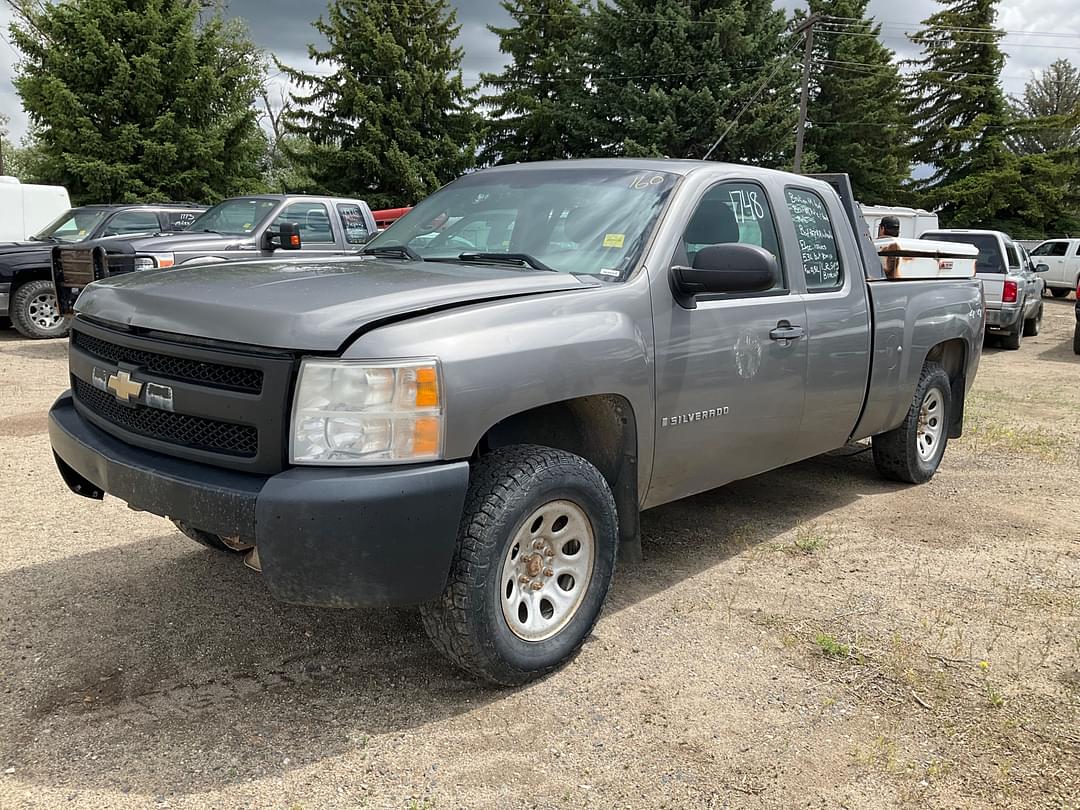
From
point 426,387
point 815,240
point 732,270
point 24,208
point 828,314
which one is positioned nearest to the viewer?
point 426,387

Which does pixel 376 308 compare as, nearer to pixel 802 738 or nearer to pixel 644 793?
pixel 644 793

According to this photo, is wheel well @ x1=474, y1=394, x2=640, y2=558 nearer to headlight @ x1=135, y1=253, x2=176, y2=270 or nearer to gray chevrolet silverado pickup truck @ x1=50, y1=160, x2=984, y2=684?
→ gray chevrolet silverado pickup truck @ x1=50, y1=160, x2=984, y2=684

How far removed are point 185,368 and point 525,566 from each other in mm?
1308

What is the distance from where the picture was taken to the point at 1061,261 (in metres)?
27.8

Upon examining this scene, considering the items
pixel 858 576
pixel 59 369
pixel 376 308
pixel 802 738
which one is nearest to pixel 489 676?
pixel 802 738

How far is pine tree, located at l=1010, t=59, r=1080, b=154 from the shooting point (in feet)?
127

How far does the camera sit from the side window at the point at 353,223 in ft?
38.7

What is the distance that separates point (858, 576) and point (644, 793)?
215 cm

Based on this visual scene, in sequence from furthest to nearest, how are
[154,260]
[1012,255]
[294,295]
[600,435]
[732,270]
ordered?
[1012,255] < [154,260] < [600,435] < [732,270] < [294,295]

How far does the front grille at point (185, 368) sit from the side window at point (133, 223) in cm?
1019

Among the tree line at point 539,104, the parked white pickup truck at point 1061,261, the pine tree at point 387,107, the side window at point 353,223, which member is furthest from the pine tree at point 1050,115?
the side window at point 353,223

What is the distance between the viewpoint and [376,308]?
2.89 meters

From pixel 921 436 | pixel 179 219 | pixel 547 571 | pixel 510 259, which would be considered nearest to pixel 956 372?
pixel 921 436

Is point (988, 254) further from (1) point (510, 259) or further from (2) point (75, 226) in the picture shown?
(2) point (75, 226)
